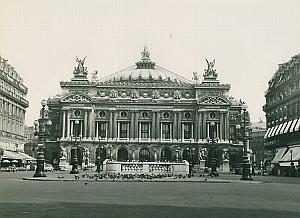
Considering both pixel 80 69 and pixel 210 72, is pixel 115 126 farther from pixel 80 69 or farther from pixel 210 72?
pixel 210 72

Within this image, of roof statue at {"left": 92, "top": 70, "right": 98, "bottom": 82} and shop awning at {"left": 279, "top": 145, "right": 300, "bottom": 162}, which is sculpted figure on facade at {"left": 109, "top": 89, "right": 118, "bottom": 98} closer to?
roof statue at {"left": 92, "top": 70, "right": 98, "bottom": 82}

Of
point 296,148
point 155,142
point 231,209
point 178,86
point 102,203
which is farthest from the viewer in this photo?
point 178,86

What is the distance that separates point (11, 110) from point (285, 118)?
161 ft

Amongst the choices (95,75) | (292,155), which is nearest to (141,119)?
(95,75)

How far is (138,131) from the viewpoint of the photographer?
4574 inches

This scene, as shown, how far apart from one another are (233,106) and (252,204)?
108 m

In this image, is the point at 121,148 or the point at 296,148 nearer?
the point at 296,148

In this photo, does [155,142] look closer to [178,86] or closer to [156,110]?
[156,110]

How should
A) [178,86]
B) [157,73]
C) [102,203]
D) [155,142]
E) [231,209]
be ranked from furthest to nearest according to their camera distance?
[157,73] → [178,86] → [155,142] → [102,203] → [231,209]

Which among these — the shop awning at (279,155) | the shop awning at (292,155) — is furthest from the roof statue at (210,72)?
the shop awning at (292,155)

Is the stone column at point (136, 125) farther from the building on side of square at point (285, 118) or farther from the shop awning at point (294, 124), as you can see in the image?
the shop awning at point (294, 124)

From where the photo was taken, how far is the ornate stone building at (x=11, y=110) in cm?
8512

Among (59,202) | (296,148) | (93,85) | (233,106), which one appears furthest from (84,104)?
(59,202)

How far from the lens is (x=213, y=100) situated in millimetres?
116438
